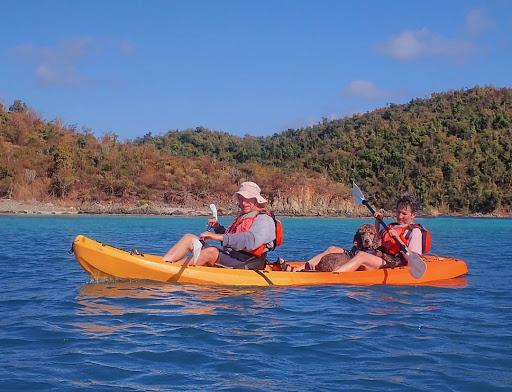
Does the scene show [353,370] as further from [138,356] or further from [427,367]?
[138,356]

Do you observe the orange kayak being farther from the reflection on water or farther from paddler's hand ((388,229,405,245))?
paddler's hand ((388,229,405,245))

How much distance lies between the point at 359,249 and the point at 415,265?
36.4 inches

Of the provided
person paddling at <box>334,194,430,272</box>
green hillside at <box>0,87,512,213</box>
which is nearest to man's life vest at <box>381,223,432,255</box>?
person paddling at <box>334,194,430,272</box>

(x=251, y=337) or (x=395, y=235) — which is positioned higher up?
(x=395, y=235)

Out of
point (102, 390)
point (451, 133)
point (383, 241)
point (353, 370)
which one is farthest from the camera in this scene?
point (451, 133)

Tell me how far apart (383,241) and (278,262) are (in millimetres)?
1231

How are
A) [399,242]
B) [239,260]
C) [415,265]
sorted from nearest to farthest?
1. [415,265]
2. [239,260]
3. [399,242]

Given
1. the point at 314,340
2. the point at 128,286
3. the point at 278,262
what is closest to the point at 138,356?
the point at 314,340

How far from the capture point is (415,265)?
6539 mm

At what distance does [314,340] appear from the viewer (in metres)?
4.29

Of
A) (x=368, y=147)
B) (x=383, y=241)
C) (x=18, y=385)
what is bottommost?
(x=18, y=385)

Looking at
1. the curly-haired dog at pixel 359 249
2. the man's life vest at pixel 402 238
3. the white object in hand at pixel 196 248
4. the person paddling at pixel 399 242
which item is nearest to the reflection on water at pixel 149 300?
the white object in hand at pixel 196 248

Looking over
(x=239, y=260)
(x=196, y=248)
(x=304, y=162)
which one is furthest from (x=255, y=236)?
(x=304, y=162)

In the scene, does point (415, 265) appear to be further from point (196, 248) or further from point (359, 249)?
point (196, 248)
